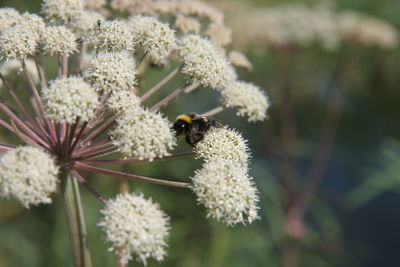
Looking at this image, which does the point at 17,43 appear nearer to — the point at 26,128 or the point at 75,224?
the point at 26,128

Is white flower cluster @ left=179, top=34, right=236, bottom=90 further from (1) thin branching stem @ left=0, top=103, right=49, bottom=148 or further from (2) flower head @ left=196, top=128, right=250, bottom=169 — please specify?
(1) thin branching stem @ left=0, top=103, right=49, bottom=148

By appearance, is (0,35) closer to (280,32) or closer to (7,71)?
(7,71)

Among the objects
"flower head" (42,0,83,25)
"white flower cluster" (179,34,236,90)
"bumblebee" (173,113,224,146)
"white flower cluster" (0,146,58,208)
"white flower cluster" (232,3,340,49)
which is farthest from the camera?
"white flower cluster" (232,3,340,49)

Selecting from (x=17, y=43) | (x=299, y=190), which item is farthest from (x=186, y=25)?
(x=299, y=190)

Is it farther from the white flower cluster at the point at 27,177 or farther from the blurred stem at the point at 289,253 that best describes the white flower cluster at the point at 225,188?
the blurred stem at the point at 289,253

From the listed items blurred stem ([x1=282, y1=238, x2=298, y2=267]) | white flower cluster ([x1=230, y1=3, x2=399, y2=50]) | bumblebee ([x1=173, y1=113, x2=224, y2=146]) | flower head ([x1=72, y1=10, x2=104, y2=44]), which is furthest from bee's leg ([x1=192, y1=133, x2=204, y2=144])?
blurred stem ([x1=282, y1=238, x2=298, y2=267])
